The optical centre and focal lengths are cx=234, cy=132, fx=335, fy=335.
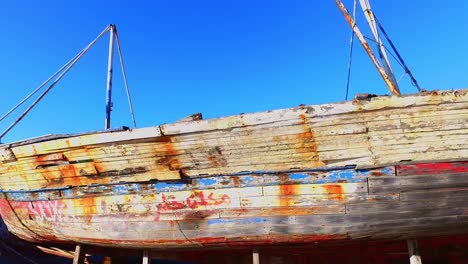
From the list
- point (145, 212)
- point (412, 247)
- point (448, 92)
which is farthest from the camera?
point (145, 212)

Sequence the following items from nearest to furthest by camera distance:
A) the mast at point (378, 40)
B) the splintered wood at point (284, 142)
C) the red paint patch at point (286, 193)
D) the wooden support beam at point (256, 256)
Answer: the splintered wood at point (284, 142) → the red paint patch at point (286, 193) → the wooden support beam at point (256, 256) → the mast at point (378, 40)

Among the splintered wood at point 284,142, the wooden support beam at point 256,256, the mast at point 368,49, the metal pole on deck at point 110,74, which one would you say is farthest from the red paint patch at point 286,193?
the metal pole on deck at point 110,74

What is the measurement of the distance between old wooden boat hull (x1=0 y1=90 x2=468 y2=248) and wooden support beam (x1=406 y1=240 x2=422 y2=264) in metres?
0.19

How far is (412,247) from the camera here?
434 centimetres

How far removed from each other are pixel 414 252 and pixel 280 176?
6.40 ft

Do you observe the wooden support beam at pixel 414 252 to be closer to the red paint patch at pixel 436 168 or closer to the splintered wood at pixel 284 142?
the red paint patch at pixel 436 168

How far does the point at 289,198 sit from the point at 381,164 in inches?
49.0

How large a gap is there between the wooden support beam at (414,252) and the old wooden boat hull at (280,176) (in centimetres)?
19

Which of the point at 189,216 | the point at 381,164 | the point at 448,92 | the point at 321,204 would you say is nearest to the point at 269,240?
the point at 321,204

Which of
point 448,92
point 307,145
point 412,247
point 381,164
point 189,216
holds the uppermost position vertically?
point 448,92

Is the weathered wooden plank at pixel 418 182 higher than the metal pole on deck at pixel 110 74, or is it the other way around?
the metal pole on deck at pixel 110 74

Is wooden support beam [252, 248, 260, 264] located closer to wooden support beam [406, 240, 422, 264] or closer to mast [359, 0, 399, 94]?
wooden support beam [406, 240, 422, 264]

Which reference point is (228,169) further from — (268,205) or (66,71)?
(66,71)

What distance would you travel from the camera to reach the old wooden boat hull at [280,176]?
162 inches
